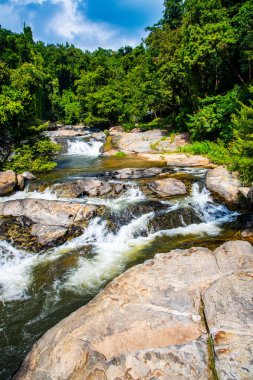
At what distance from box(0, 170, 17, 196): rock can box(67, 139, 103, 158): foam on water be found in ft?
41.6

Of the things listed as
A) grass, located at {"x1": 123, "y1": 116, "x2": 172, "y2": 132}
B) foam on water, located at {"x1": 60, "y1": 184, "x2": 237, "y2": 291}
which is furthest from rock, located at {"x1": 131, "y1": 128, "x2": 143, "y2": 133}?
foam on water, located at {"x1": 60, "y1": 184, "x2": 237, "y2": 291}

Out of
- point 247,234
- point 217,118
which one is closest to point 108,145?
point 217,118

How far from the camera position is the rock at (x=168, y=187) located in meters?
11.7

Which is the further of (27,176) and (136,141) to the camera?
(136,141)

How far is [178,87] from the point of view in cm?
2672

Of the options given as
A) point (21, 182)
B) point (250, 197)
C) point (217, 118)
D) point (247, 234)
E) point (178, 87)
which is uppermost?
point (178, 87)

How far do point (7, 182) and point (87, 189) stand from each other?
3.93m

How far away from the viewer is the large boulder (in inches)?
344

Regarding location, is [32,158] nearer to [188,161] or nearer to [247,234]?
[188,161]

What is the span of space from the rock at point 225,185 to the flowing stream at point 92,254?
41 cm

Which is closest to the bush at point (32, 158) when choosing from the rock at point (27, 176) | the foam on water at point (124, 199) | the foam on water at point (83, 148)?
the rock at point (27, 176)

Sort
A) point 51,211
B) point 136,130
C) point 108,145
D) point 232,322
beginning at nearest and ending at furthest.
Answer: point 232,322, point 51,211, point 108,145, point 136,130

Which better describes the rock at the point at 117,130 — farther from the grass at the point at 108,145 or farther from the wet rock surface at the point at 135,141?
the grass at the point at 108,145

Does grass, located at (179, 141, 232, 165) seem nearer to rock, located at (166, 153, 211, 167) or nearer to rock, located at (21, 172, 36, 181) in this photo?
rock, located at (166, 153, 211, 167)
